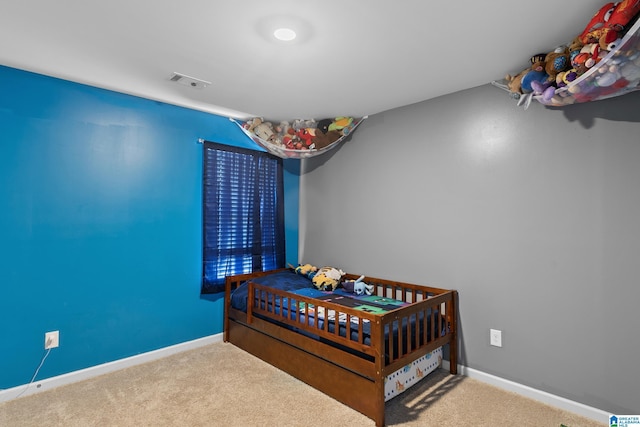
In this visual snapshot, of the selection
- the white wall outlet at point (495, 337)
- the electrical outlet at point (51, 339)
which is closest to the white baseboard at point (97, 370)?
the electrical outlet at point (51, 339)

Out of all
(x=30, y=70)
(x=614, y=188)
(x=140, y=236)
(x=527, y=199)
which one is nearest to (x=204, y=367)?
(x=140, y=236)

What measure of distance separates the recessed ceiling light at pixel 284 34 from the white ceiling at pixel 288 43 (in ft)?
0.14

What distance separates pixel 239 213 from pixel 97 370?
5.47 ft

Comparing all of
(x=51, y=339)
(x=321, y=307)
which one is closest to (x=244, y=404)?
Answer: (x=321, y=307)

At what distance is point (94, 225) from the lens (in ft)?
8.27

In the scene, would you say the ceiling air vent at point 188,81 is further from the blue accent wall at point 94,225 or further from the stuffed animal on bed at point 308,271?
the stuffed animal on bed at point 308,271

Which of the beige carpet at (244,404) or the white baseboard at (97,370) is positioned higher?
the white baseboard at (97,370)

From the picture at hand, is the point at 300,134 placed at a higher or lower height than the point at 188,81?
lower

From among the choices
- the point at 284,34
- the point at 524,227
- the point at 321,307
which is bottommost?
the point at 321,307

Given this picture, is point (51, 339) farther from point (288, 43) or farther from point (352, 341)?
point (288, 43)

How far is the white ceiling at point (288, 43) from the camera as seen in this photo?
159 centimetres

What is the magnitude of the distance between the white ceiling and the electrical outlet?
181 cm

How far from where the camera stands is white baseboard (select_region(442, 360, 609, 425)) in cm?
193

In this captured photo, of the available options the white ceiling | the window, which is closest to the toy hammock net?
the window
